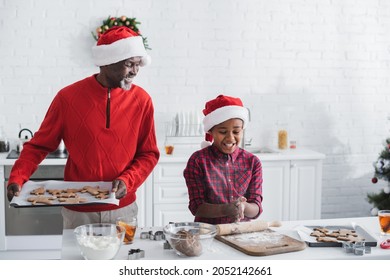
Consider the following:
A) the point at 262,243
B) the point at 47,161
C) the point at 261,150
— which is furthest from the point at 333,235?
the point at 261,150

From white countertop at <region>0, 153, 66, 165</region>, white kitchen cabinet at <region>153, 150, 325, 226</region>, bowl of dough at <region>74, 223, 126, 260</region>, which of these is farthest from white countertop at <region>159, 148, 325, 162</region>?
bowl of dough at <region>74, 223, 126, 260</region>

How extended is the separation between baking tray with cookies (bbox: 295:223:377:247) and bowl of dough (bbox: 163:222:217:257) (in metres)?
0.43

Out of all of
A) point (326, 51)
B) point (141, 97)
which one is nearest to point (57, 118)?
point (141, 97)

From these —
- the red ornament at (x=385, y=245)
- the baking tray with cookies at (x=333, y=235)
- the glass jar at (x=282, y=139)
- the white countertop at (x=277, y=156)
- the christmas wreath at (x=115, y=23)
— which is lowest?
the red ornament at (x=385, y=245)

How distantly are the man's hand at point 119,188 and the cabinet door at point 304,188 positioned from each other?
2.47m

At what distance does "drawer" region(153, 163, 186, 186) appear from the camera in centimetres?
452

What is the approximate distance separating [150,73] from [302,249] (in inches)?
123

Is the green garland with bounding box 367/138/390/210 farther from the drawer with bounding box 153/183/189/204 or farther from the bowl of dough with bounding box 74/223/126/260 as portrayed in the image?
the bowl of dough with bounding box 74/223/126/260

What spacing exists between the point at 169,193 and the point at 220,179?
76.7 inches

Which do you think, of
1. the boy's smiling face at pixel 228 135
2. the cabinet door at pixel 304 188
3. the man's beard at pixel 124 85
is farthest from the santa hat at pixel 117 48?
the cabinet door at pixel 304 188

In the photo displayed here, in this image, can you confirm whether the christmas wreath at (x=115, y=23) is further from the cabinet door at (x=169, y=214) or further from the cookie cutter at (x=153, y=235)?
the cookie cutter at (x=153, y=235)

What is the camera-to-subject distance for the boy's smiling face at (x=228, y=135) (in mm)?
2609
